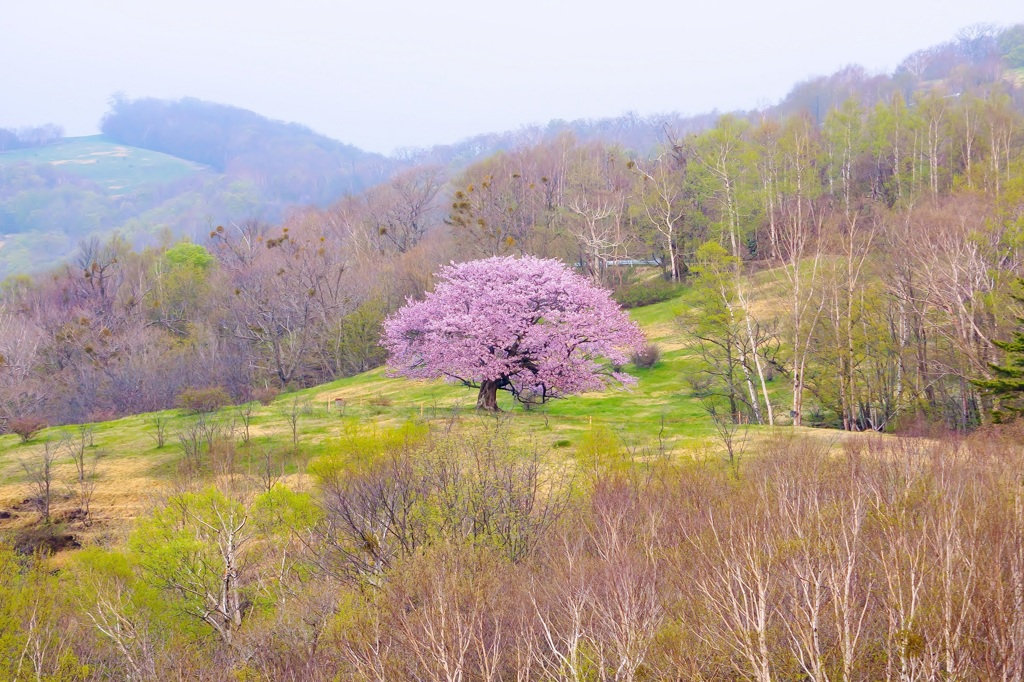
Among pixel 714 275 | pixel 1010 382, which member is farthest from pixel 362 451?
pixel 714 275

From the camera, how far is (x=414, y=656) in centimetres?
1305

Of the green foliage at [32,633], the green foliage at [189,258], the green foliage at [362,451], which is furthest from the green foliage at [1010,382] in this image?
the green foliage at [189,258]

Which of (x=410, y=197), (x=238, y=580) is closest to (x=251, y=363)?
Answer: (x=410, y=197)

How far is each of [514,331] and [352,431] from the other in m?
9.62

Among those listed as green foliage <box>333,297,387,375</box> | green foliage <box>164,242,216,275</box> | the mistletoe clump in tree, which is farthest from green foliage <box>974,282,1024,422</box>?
green foliage <box>164,242,216,275</box>

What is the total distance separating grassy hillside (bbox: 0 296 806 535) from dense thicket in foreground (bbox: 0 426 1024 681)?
2.60 m

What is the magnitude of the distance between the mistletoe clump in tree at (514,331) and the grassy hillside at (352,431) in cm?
212

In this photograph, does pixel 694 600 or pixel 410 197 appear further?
pixel 410 197

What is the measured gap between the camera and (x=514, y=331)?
108 feet

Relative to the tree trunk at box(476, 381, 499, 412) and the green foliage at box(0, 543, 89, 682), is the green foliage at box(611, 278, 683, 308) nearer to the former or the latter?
the tree trunk at box(476, 381, 499, 412)

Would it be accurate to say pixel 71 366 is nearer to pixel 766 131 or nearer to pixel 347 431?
pixel 347 431

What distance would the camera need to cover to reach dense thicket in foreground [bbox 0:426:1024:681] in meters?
11.0

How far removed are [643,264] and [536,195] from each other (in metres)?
15.2

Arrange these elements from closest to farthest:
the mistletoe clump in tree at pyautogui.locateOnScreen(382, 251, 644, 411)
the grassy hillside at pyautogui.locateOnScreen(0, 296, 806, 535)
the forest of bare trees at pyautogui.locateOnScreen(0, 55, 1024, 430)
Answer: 1. the grassy hillside at pyautogui.locateOnScreen(0, 296, 806, 535)
2. the mistletoe clump in tree at pyautogui.locateOnScreen(382, 251, 644, 411)
3. the forest of bare trees at pyautogui.locateOnScreen(0, 55, 1024, 430)
